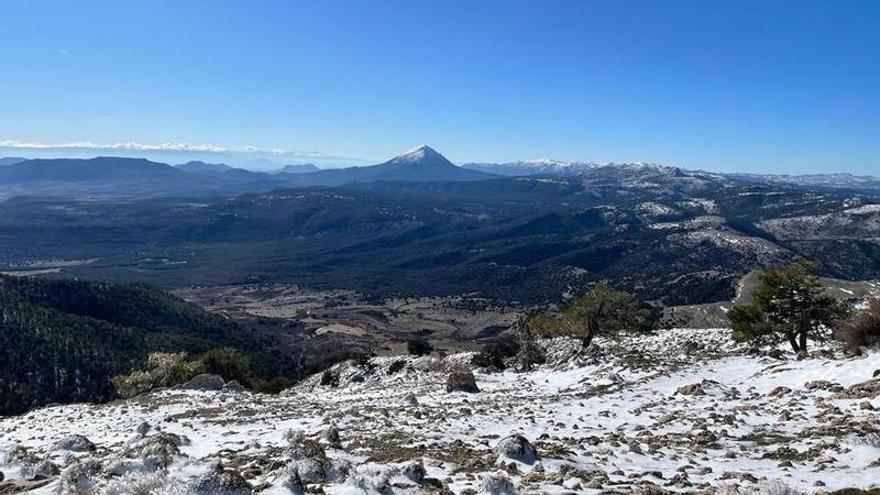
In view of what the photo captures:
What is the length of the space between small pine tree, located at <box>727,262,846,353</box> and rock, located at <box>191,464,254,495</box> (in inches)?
1213

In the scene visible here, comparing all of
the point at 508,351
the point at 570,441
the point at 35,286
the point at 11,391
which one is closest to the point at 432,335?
the point at 35,286

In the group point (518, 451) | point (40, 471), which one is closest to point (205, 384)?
point (40, 471)

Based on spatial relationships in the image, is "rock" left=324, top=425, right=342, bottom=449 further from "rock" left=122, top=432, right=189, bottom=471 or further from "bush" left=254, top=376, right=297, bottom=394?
"bush" left=254, top=376, right=297, bottom=394

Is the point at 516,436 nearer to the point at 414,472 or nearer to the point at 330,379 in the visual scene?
the point at 414,472

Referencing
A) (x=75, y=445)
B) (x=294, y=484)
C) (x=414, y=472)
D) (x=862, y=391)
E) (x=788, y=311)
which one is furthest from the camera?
(x=788, y=311)

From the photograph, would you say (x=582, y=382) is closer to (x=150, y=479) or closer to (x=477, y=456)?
(x=477, y=456)

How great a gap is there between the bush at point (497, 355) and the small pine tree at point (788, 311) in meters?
16.1

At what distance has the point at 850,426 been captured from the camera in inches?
615

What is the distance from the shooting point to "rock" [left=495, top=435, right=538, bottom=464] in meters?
13.9

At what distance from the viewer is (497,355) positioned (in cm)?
5022

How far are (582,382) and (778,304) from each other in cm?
1257

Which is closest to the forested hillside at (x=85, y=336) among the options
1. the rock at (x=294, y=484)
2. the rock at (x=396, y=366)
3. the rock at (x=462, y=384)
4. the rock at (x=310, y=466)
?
the rock at (x=396, y=366)

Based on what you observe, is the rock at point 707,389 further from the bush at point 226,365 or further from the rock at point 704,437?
the bush at point 226,365

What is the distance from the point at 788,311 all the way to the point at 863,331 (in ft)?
27.0
